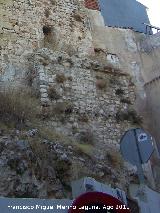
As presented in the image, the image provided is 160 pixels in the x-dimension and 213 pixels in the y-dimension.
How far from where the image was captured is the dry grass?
10880 mm

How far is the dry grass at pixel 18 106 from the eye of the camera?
428 inches

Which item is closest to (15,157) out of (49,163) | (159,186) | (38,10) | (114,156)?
(49,163)

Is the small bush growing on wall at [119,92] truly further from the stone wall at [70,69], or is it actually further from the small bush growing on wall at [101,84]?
the small bush growing on wall at [101,84]

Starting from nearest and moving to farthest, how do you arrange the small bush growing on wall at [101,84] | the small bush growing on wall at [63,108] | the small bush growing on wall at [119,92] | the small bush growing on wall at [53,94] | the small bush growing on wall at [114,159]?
the small bush growing on wall at [114,159]
the small bush growing on wall at [63,108]
the small bush growing on wall at [53,94]
the small bush growing on wall at [101,84]
the small bush growing on wall at [119,92]

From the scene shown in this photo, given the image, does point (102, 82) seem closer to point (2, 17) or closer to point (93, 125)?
point (93, 125)

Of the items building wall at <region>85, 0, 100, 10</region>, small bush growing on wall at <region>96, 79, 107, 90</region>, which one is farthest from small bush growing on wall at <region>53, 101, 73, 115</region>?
building wall at <region>85, 0, 100, 10</region>

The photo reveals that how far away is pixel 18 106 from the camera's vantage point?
37.9 feet

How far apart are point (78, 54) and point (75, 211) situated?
12.1m

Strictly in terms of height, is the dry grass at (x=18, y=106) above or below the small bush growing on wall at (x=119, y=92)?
above

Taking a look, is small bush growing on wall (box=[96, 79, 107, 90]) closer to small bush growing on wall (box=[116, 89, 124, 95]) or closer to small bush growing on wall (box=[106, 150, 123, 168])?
small bush growing on wall (box=[116, 89, 124, 95])

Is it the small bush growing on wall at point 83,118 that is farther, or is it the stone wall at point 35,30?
the stone wall at point 35,30

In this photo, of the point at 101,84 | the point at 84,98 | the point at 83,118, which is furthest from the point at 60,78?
the point at 101,84

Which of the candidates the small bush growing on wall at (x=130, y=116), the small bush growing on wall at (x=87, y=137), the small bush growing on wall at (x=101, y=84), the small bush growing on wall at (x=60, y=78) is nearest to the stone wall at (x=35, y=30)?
the small bush growing on wall at (x=60, y=78)

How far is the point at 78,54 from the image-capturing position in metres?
15.4
